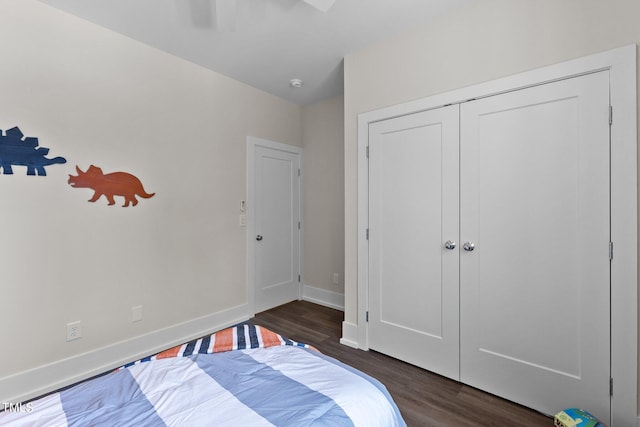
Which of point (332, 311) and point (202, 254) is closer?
point (202, 254)

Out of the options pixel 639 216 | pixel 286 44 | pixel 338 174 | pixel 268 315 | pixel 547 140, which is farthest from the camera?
pixel 338 174

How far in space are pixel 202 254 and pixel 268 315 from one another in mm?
1090

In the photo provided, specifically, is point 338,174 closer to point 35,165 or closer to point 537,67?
point 537,67

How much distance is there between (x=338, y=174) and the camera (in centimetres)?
373

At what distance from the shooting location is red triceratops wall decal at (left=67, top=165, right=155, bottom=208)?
2229 mm

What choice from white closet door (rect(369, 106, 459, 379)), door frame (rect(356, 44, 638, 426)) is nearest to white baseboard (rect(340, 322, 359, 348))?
white closet door (rect(369, 106, 459, 379))

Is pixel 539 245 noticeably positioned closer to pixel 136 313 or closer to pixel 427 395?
pixel 427 395

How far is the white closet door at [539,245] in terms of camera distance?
1670 mm

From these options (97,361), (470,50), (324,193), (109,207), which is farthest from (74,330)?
(470,50)

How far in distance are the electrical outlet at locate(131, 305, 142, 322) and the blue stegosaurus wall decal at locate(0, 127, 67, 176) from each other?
122 centimetres

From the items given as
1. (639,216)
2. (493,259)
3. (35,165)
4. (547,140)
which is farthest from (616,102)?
(35,165)

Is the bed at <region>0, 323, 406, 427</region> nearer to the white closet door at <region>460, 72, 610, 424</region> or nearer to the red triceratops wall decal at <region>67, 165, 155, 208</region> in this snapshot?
the white closet door at <region>460, 72, 610, 424</region>

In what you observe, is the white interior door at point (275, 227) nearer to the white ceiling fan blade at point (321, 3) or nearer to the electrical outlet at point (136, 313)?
the electrical outlet at point (136, 313)

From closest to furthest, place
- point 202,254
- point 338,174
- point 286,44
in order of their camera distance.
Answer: point 286,44 → point 202,254 → point 338,174
